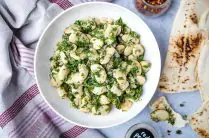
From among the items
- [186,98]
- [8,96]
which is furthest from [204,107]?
[8,96]

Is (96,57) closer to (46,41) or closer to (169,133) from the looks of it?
(46,41)

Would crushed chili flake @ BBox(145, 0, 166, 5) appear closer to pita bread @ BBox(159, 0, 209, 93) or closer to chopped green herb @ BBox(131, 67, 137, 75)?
pita bread @ BBox(159, 0, 209, 93)

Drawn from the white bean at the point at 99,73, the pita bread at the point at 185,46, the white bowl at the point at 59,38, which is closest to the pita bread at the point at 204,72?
the pita bread at the point at 185,46

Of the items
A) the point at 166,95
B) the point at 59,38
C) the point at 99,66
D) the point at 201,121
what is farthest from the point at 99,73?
the point at 201,121

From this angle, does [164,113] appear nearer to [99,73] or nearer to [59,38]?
[99,73]

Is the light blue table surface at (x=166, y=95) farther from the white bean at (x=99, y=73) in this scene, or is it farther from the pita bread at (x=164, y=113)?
the white bean at (x=99, y=73)

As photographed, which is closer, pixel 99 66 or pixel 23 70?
pixel 99 66

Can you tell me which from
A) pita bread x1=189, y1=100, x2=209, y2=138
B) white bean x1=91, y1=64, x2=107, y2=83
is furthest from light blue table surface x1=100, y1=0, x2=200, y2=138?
white bean x1=91, y1=64, x2=107, y2=83
